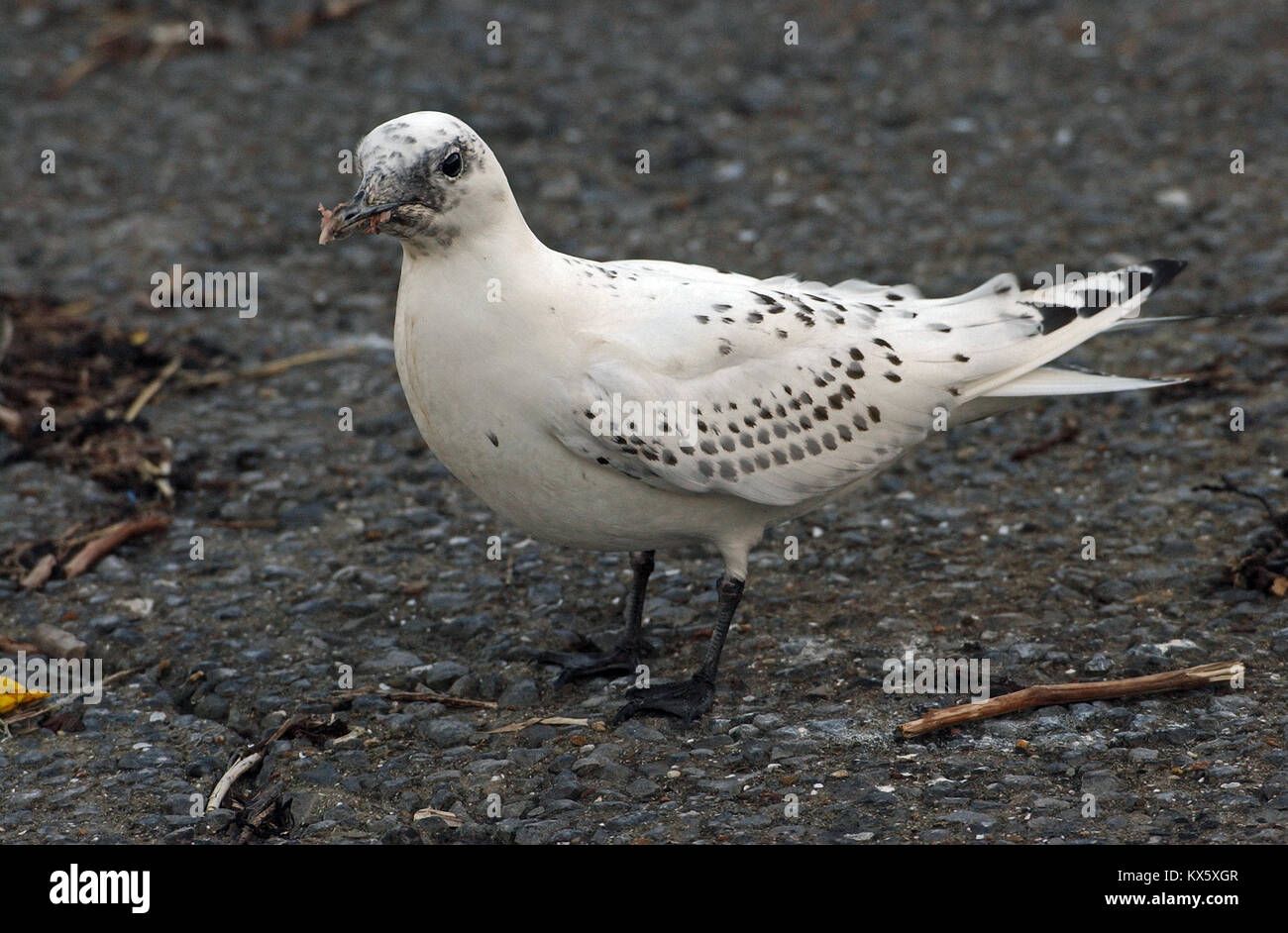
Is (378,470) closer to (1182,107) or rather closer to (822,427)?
(822,427)

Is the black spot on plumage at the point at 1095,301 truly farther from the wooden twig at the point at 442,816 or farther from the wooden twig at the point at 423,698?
the wooden twig at the point at 442,816

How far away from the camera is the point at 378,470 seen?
7.53m

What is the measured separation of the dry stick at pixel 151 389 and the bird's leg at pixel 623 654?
3.00 m

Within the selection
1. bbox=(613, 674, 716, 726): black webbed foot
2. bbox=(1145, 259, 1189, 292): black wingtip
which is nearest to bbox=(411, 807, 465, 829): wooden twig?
bbox=(613, 674, 716, 726): black webbed foot

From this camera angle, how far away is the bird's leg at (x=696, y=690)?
5.57 metres

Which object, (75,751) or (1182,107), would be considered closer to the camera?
(75,751)

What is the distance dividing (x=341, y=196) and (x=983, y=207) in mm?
4078

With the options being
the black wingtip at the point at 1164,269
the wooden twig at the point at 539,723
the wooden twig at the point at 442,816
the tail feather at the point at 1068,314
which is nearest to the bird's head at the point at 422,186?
the wooden twig at the point at 539,723

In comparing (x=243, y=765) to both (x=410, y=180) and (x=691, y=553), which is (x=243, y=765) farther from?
(x=691, y=553)

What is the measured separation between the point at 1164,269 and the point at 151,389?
501 centimetres

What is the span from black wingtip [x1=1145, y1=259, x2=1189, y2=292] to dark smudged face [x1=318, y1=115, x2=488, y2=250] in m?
2.85

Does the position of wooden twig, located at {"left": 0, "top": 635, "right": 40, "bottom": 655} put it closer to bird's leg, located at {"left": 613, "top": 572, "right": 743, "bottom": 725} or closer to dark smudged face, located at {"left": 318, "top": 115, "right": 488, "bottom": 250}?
dark smudged face, located at {"left": 318, "top": 115, "right": 488, "bottom": 250}

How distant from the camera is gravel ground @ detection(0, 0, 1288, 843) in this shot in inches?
203

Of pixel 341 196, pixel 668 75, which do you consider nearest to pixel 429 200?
pixel 341 196
